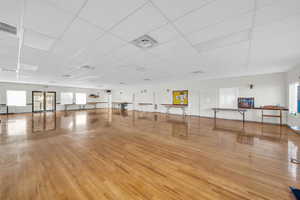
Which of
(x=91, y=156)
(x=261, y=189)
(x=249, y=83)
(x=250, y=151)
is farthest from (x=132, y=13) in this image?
(x=249, y=83)

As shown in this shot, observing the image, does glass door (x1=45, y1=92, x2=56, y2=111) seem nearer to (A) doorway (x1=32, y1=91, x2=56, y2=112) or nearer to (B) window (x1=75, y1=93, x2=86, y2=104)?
(A) doorway (x1=32, y1=91, x2=56, y2=112)

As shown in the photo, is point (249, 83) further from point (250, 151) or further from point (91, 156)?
point (91, 156)

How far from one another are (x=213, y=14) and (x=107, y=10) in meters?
1.53

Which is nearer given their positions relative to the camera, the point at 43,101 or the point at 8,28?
the point at 8,28

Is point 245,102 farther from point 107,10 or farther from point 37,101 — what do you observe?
point 37,101

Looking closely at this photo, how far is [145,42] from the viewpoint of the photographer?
8.20ft

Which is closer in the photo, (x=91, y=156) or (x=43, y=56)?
(x=91, y=156)

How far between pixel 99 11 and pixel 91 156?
8.31 feet

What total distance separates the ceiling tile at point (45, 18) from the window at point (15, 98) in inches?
430

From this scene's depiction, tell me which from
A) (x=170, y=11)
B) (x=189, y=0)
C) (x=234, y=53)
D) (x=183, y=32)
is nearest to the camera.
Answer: (x=189, y=0)

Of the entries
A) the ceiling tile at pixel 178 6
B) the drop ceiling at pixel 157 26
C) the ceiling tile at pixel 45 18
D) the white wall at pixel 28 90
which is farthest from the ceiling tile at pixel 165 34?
the white wall at pixel 28 90

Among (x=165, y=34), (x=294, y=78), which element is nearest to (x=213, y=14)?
(x=165, y=34)

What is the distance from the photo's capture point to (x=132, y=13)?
1648 mm

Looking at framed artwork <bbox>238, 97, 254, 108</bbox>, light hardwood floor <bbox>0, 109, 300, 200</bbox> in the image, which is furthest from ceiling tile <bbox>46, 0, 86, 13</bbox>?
framed artwork <bbox>238, 97, 254, 108</bbox>
